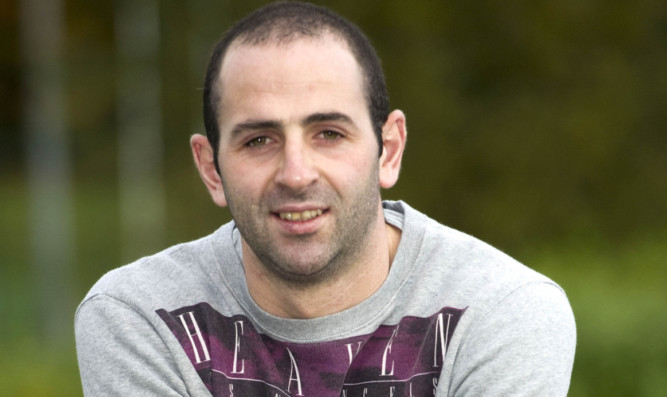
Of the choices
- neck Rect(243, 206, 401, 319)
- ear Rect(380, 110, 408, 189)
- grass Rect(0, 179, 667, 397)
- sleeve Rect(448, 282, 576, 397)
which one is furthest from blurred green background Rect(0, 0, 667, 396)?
sleeve Rect(448, 282, 576, 397)

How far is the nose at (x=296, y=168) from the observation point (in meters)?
3.01

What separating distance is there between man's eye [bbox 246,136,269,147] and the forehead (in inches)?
3.6

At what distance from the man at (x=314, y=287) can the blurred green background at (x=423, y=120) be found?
228 inches

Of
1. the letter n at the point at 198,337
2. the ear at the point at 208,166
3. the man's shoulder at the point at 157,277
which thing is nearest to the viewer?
the letter n at the point at 198,337

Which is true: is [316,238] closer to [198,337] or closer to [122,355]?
[198,337]

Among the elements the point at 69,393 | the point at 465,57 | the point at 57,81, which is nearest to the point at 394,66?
the point at 465,57

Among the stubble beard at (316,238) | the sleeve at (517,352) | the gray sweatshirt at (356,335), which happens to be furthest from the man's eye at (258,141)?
the sleeve at (517,352)

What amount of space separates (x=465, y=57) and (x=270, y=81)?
7643 mm

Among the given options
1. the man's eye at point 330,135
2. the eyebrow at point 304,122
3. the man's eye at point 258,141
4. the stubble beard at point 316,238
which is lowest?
the stubble beard at point 316,238

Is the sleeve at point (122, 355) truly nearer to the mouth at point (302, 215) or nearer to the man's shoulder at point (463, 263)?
the mouth at point (302, 215)

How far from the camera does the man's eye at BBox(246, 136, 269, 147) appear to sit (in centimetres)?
313

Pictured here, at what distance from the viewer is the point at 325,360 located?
3.13 metres

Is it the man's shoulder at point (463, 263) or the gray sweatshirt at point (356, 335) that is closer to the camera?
the gray sweatshirt at point (356, 335)

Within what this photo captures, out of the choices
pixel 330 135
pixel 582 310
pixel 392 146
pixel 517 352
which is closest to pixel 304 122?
pixel 330 135
